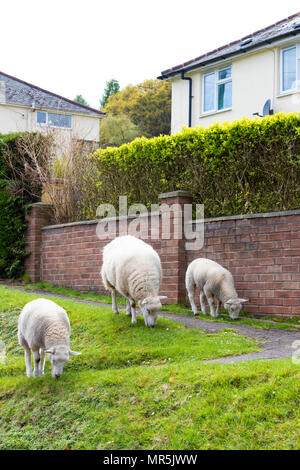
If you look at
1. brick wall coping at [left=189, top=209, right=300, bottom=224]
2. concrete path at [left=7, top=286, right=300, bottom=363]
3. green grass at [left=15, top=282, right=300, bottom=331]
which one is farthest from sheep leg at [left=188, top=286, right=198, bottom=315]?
brick wall coping at [left=189, top=209, right=300, bottom=224]

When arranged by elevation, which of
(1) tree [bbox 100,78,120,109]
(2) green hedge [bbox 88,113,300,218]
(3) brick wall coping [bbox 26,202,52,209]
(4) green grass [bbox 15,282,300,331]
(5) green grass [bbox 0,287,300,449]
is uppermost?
(1) tree [bbox 100,78,120,109]

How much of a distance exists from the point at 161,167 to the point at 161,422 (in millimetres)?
8600

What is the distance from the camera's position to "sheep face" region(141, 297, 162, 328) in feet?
30.6

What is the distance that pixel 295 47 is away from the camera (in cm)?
2016

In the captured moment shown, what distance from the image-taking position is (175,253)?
1264cm

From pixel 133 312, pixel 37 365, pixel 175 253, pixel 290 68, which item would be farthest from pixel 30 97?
pixel 37 365

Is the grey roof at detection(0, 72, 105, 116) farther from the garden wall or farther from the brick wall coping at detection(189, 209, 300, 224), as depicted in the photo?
the brick wall coping at detection(189, 209, 300, 224)

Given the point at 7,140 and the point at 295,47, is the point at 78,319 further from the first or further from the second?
the point at 295,47

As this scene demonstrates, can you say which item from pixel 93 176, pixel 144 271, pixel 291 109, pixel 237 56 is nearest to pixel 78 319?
pixel 144 271

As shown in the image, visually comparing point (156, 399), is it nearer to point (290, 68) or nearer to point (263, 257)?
point (263, 257)

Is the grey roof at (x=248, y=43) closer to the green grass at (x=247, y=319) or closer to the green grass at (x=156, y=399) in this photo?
the green grass at (x=247, y=319)

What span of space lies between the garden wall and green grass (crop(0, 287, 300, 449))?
2214mm

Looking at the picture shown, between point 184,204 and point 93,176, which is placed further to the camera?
point 93,176

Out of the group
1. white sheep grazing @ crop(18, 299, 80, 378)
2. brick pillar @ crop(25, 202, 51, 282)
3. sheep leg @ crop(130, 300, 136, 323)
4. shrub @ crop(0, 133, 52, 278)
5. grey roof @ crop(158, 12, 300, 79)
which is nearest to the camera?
white sheep grazing @ crop(18, 299, 80, 378)
